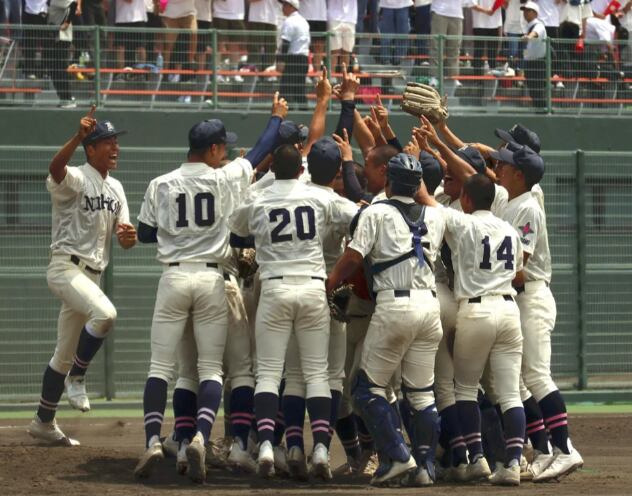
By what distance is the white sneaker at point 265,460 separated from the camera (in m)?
9.24

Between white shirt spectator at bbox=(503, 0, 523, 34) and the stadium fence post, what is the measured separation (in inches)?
152

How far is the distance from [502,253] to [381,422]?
1.46m

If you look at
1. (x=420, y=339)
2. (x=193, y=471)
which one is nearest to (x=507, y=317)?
(x=420, y=339)

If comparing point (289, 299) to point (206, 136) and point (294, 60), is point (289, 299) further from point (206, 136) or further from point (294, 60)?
point (294, 60)

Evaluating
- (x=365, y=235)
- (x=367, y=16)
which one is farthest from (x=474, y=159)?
→ (x=367, y=16)

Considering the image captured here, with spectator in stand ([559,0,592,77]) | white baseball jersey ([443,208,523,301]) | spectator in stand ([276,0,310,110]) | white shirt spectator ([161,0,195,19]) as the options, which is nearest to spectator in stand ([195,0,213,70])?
white shirt spectator ([161,0,195,19])

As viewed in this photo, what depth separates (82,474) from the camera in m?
9.85

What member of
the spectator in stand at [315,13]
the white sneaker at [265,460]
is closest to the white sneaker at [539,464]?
the white sneaker at [265,460]

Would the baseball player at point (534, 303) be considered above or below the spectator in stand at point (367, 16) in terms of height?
below

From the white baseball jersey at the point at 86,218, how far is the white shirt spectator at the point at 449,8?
327 inches

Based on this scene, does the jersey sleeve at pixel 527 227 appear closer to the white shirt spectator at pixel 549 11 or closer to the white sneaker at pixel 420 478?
the white sneaker at pixel 420 478

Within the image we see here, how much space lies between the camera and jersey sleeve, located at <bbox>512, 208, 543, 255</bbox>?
10133 millimetres

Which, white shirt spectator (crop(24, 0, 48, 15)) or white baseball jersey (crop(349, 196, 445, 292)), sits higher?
white shirt spectator (crop(24, 0, 48, 15))

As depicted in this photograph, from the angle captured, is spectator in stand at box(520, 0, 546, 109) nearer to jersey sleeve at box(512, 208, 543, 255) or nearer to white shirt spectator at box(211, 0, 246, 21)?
white shirt spectator at box(211, 0, 246, 21)
